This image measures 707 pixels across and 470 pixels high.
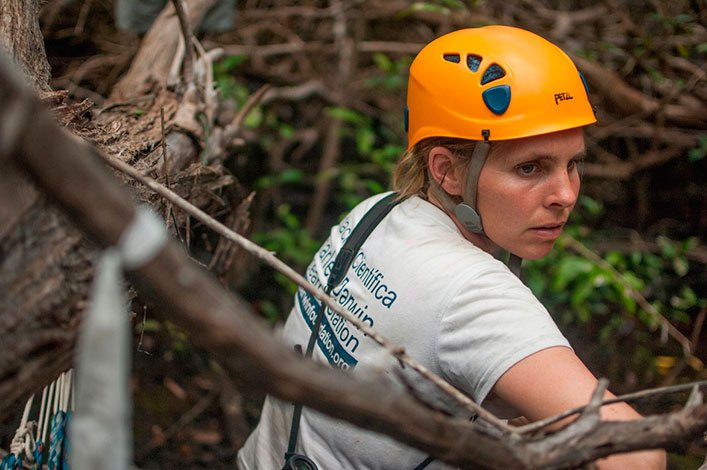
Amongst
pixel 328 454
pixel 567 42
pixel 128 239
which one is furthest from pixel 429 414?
pixel 567 42

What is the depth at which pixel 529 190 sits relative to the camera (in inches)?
74.8

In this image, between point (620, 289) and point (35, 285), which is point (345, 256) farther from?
point (620, 289)

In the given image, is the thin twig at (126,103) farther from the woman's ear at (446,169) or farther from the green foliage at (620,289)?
the green foliage at (620,289)

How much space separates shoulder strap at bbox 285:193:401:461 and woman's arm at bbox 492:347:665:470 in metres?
0.54

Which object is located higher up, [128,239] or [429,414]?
[128,239]

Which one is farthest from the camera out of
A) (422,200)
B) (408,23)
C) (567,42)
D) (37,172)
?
(408,23)

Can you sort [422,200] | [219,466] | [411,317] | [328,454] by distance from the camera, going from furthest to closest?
[219,466] → [422,200] → [328,454] → [411,317]

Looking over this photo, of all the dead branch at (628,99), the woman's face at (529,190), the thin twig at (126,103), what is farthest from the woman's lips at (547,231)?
the dead branch at (628,99)

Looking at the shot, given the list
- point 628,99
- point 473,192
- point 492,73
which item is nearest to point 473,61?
point 492,73

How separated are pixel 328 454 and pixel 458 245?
24.4 inches

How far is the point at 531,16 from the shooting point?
4.86m

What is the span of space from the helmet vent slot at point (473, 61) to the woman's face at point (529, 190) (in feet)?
0.73

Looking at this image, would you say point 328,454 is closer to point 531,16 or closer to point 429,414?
point 429,414

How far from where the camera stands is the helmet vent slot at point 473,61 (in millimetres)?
1971
